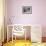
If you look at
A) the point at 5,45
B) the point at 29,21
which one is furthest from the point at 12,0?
the point at 5,45

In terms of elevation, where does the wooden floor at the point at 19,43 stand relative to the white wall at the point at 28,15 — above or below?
below

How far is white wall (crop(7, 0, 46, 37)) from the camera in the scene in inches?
92.2

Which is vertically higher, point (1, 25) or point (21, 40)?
point (1, 25)

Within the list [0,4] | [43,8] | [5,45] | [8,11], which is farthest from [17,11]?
[5,45]

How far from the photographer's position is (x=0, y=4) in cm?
232

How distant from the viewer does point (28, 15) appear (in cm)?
235

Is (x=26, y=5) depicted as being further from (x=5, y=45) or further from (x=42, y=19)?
(x=5, y=45)

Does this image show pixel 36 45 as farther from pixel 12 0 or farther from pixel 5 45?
pixel 12 0

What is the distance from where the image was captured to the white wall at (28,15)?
2342 mm

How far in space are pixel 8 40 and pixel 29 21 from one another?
0.51 meters

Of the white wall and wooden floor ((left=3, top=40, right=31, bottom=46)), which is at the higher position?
the white wall

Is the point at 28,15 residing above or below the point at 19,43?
above

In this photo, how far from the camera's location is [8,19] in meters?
2.36

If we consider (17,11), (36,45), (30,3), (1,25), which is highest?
(30,3)
